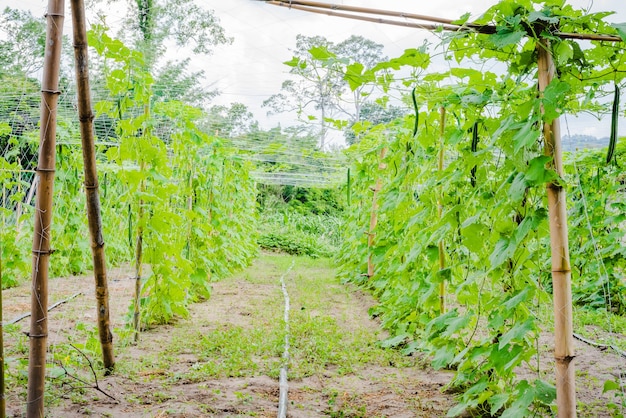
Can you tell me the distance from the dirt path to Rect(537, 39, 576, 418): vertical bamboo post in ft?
3.48

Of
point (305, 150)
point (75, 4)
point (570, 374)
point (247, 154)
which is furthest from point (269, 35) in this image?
point (247, 154)

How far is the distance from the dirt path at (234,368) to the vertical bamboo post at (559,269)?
3.48 feet

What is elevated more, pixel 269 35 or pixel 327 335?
pixel 269 35

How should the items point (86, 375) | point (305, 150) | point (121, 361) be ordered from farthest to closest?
1. point (305, 150)
2. point (121, 361)
3. point (86, 375)

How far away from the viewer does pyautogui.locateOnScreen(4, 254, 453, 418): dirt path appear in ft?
9.93

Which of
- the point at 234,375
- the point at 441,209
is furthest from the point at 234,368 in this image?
the point at 441,209

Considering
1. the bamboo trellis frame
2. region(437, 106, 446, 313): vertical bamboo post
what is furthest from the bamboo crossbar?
region(437, 106, 446, 313): vertical bamboo post

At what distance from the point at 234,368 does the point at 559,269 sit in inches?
97.4

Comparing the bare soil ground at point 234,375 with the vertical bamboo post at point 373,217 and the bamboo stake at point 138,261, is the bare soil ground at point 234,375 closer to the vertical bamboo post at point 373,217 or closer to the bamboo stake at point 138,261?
the bamboo stake at point 138,261

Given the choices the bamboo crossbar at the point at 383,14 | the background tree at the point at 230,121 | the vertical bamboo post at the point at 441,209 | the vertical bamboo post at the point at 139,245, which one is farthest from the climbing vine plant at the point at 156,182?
the vertical bamboo post at the point at 441,209

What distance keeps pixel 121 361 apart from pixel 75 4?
239cm

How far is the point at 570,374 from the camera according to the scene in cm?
207

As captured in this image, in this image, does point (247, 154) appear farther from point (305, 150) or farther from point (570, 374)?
point (570, 374)

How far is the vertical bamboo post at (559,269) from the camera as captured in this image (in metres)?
2.07
